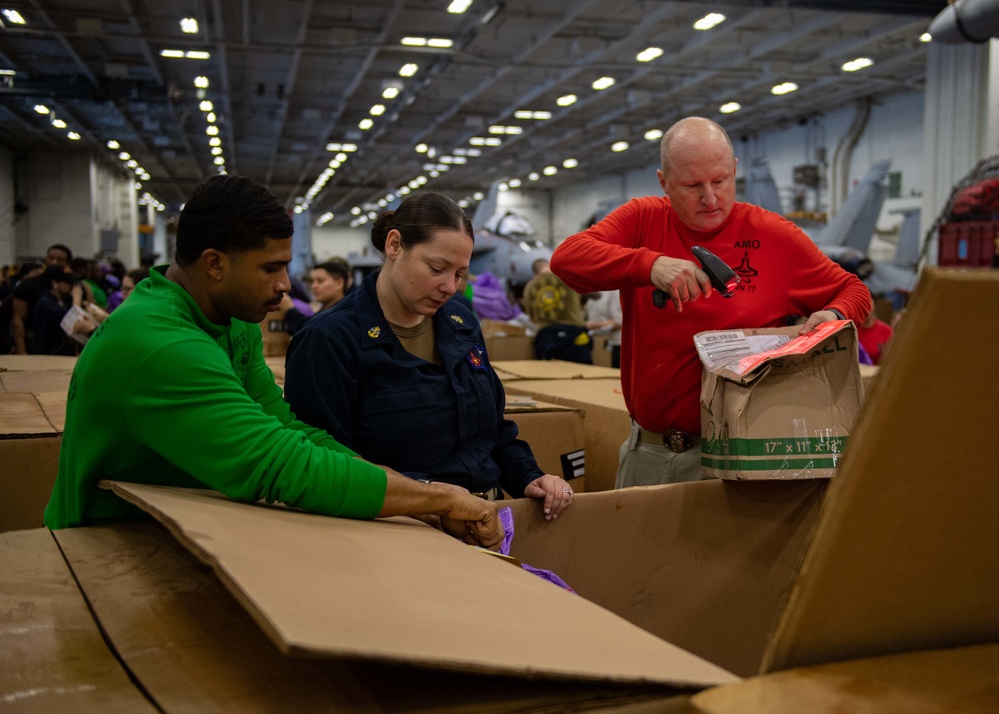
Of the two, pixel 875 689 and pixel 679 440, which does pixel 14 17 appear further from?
pixel 875 689

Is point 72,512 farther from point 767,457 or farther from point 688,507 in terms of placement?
point 767,457

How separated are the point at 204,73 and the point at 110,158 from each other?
35.2 ft

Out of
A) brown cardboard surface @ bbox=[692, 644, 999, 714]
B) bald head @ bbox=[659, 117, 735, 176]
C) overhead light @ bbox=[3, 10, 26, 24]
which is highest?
overhead light @ bbox=[3, 10, 26, 24]

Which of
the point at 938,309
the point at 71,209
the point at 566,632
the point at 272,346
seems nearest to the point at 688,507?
the point at 566,632

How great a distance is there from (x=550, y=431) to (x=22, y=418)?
1503mm

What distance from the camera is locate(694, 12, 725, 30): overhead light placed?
11.5 m

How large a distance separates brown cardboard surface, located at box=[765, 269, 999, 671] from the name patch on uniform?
112 cm

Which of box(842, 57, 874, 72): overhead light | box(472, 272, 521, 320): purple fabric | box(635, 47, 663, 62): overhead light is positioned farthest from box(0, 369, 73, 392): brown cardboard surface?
box(842, 57, 874, 72): overhead light

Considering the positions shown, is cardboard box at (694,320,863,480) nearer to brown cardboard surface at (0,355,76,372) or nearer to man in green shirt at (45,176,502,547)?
man in green shirt at (45,176,502,547)

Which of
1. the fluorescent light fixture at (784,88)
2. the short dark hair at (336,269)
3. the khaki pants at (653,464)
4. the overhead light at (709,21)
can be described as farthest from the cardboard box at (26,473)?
the fluorescent light fixture at (784,88)

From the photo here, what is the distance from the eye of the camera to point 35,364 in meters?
3.91

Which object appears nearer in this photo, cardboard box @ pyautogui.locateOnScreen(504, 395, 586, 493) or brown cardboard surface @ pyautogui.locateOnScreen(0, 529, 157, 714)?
brown cardboard surface @ pyautogui.locateOnScreen(0, 529, 157, 714)

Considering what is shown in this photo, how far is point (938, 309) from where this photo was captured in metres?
0.78

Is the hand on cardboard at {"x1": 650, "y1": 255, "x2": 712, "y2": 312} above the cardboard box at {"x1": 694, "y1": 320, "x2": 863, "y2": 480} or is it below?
above
